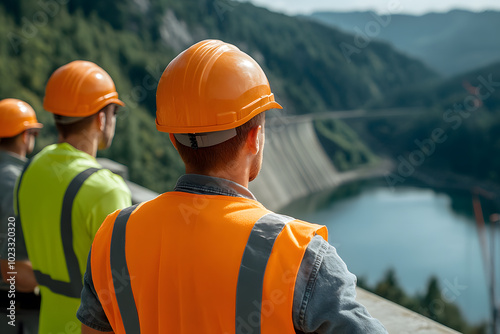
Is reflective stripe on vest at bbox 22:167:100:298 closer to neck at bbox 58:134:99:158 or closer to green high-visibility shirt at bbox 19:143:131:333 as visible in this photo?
green high-visibility shirt at bbox 19:143:131:333

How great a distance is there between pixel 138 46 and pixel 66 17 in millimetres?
8052

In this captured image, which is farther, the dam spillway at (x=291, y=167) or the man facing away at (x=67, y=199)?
the dam spillway at (x=291, y=167)

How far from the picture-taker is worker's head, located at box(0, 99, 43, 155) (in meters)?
2.67

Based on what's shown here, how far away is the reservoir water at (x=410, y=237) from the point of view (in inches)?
1190

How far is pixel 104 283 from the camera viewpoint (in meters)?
1.11

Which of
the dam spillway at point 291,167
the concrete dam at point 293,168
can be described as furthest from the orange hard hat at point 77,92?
the dam spillway at point 291,167

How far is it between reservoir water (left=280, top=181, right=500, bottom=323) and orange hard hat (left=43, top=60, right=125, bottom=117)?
78.4 ft

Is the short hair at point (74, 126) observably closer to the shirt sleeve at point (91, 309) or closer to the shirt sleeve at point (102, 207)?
the shirt sleeve at point (102, 207)

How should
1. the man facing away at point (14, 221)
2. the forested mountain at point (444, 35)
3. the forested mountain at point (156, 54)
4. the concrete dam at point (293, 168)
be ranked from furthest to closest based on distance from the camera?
the forested mountain at point (444, 35), the concrete dam at point (293, 168), the forested mountain at point (156, 54), the man facing away at point (14, 221)

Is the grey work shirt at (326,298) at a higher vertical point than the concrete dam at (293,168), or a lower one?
higher

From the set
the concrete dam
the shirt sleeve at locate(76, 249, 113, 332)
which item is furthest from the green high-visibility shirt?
the concrete dam
